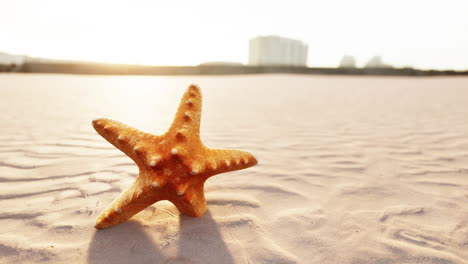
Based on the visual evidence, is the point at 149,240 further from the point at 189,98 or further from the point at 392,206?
the point at 392,206

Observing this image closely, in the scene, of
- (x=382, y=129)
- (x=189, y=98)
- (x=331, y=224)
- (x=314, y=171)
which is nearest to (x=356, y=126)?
(x=382, y=129)

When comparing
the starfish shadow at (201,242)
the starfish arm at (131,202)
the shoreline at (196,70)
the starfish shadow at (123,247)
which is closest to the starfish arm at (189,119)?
the starfish arm at (131,202)

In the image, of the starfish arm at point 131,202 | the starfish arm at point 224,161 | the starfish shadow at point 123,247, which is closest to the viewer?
the starfish shadow at point 123,247

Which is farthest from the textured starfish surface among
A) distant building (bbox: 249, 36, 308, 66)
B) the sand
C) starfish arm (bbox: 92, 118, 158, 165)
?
distant building (bbox: 249, 36, 308, 66)

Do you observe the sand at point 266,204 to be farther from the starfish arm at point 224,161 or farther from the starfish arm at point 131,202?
the starfish arm at point 224,161

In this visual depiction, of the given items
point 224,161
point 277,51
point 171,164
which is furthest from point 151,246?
point 277,51

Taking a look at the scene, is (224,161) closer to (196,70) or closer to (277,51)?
(196,70)
